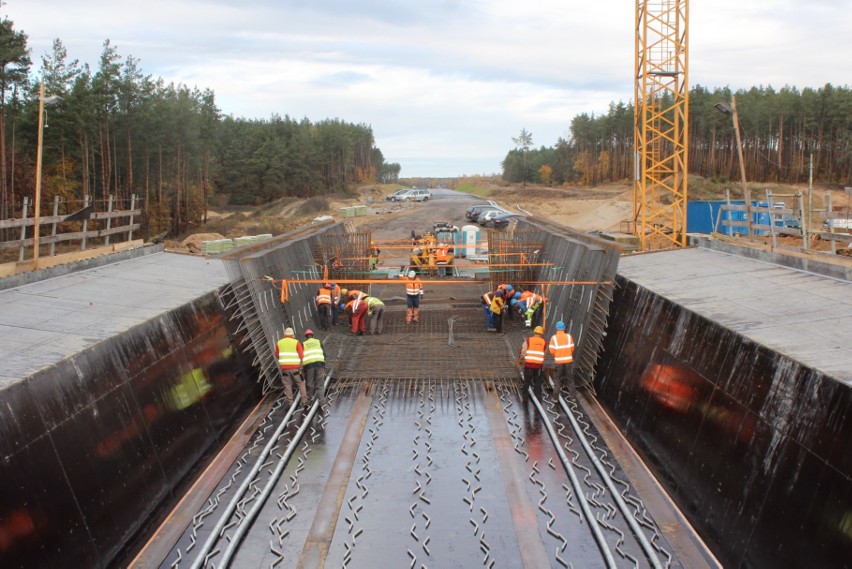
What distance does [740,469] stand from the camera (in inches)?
327

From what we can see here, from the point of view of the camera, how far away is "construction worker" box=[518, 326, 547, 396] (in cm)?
1354

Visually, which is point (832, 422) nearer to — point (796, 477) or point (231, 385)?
point (796, 477)

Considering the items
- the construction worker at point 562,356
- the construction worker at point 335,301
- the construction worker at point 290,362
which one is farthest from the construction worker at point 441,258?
the construction worker at point 290,362

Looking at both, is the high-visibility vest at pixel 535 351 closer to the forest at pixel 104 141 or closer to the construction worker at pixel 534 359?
the construction worker at pixel 534 359

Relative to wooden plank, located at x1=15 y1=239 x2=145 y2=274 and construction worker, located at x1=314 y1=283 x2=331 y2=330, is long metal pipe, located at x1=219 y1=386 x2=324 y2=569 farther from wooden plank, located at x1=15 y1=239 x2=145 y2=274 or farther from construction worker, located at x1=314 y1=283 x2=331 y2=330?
wooden plank, located at x1=15 y1=239 x2=145 y2=274

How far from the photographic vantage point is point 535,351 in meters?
13.6

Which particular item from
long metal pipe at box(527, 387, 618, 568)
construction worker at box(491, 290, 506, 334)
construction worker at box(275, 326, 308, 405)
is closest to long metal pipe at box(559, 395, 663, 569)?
long metal pipe at box(527, 387, 618, 568)

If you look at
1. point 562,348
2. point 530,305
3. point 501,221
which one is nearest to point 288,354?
point 562,348

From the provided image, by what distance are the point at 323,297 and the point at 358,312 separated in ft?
3.56

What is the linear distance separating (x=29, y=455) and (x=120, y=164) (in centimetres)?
A: 4596

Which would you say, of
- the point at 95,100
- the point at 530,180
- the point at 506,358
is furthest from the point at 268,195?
the point at 506,358

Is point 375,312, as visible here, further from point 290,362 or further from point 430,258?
point 430,258

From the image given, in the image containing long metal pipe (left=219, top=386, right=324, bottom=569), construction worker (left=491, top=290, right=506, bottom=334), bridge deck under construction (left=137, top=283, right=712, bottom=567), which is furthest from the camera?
construction worker (left=491, top=290, right=506, bottom=334)

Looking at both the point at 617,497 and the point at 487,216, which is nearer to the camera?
the point at 617,497
